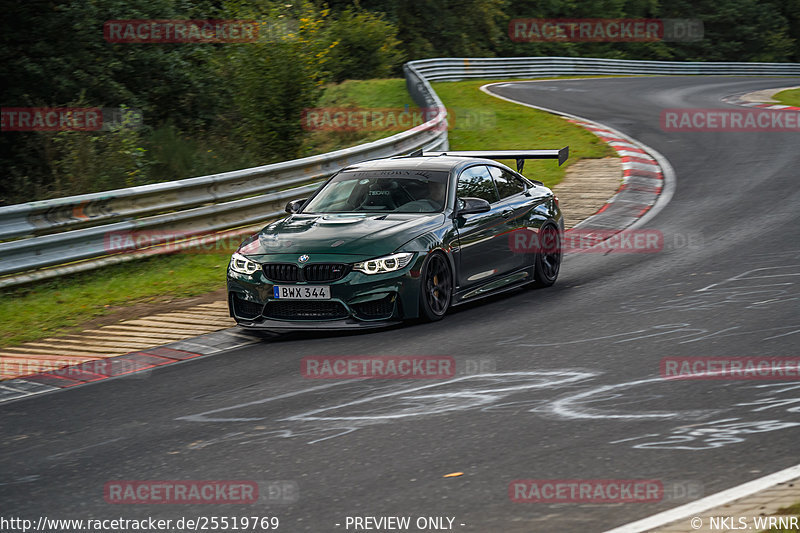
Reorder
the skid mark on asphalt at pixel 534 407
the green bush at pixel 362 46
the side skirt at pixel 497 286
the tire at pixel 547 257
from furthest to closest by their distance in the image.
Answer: the green bush at pixel 362 46, the tire at pixel 547 257, the side skirt at pixel 497 286, the skid mark on asphalt at pixel 534 407

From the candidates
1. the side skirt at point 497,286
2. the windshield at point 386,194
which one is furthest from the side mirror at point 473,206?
the side skirt at point 497,286

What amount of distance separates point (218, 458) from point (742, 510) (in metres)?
2.86

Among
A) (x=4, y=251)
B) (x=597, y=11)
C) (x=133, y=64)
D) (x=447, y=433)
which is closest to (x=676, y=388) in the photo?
(x=447, y=433)

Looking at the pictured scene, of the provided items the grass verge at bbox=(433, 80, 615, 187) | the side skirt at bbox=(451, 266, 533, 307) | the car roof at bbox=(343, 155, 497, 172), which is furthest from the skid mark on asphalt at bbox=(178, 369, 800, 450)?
the grass verge at bbox=(433, 80, 615, 187)

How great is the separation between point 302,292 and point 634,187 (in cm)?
958

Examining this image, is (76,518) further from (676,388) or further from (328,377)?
(676,388)

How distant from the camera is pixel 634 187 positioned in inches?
676

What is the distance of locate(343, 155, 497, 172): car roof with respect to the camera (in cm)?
1062

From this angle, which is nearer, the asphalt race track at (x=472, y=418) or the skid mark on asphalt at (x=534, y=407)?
the asphalt race track at (x=472, y=418)

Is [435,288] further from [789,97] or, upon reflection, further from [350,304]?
[789,97]

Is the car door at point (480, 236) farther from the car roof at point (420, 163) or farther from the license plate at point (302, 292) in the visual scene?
the license plate at point (302, 292)

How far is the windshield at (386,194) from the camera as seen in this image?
10.2m

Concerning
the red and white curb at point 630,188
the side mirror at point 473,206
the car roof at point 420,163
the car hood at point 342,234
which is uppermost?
the car roof at point 420,163

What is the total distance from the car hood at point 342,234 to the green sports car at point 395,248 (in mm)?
12
